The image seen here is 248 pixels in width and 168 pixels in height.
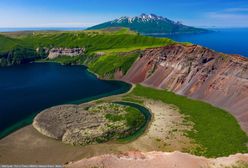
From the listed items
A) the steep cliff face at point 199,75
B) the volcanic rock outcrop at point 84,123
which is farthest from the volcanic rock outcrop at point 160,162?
the steep cliff face at point 199,75

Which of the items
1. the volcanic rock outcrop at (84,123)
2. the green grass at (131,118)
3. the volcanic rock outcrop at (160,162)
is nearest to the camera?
the volcanic rock outcrop at (160,162)

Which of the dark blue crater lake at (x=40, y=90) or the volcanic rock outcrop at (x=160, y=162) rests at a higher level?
the volcanic rock outcrop at (x=160, y=162)

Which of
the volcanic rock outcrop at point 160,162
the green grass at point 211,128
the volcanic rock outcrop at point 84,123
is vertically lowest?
the volcanic rock outcrop at point 84,123

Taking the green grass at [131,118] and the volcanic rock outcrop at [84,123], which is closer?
the volcanic rock outcrop at [84,123]

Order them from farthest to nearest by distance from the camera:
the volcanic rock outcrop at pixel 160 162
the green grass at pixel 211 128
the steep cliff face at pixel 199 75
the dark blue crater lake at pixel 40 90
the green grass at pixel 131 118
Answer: the dark blue crater lake at pixel 40 90
the steep cliff face at pixel 199 75
the green grass at pixel 131 118
the green grass at pixel 211 128
the volcanic rock outcrop at pixel 160 162

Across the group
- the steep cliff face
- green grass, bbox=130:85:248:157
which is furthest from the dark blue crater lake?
green grass, bbox=130:85:248:157

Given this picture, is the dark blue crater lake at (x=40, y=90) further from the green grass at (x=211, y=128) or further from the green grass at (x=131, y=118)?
the green grass at (x=211, y=128)

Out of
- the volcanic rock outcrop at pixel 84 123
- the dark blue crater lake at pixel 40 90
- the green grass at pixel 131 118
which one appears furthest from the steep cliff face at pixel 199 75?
the volcanic rock outcrop at pixel 84 123

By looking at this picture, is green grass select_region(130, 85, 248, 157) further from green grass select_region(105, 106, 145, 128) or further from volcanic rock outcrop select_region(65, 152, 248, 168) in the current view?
green grass select_region(105, 106, 145, 128)
